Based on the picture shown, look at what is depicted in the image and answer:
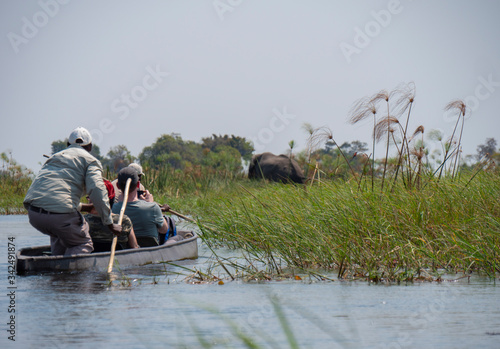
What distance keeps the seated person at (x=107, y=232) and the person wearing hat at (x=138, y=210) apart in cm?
22

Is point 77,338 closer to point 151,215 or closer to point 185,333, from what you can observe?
point 185,333

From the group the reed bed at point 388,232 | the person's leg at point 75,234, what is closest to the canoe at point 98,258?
the person's leg at point 75,234

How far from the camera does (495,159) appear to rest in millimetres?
12438

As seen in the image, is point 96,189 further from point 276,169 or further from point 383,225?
Answer: point 276,169

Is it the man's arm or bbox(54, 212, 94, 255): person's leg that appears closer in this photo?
the man's arm

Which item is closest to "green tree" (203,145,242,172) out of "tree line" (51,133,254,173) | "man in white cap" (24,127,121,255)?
"tree line" (51,133,254,173)

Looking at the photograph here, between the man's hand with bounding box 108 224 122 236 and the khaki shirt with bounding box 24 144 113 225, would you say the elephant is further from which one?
the khaki shirt with bounding box 24 144 113 225

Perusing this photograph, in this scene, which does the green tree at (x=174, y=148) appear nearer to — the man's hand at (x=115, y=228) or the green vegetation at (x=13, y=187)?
the green vegetation at (x=13, y=187)

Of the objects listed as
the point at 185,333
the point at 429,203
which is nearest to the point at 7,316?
the point at 185,333

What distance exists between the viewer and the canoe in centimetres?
838

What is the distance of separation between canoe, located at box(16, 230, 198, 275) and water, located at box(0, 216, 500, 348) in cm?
14

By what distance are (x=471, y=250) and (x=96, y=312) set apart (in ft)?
13.5

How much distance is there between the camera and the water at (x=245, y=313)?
16.6 ft

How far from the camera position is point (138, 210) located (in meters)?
9.90
